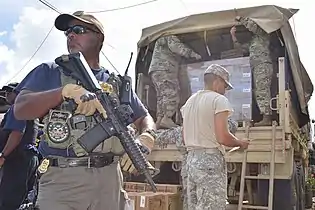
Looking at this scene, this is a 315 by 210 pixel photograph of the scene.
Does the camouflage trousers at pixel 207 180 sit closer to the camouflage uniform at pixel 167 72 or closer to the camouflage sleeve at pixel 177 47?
the camouflage uniform at pixel 167 72

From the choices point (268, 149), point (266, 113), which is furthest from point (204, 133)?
point (266, 113)

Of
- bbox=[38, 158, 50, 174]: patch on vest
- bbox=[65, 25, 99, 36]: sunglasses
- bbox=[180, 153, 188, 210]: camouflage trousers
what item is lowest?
bbox=[180, 153, 188, 210]: camouflage trousers

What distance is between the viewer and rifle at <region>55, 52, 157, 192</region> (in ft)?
7.14

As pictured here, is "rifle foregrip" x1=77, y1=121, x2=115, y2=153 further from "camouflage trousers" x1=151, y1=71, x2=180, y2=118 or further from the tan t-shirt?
"camouflage trousers" x1=151, y1=71, x2=180, y2=118

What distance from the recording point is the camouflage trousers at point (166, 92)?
19.3 ft

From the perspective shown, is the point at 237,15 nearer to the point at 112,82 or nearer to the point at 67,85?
the point at 112,82

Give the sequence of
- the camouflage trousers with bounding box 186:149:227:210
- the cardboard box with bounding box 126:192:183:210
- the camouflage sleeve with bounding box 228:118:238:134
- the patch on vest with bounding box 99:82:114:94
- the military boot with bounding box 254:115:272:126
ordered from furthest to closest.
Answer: the military boot with bounding box 254:115:272:126
the camouflage sleeve with bounding box 228:118:238:134
the cardboard box with bounding box 126:192:183:210
the camouflage trousers with bounding box 186:149:227:210
the patch on vest with bounding box 99:82:114:94

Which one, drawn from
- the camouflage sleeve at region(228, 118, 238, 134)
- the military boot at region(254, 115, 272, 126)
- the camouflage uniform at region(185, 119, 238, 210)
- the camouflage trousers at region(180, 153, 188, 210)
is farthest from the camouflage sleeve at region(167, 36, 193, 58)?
the camouflage uniform at region(185, 119, 238, 210)

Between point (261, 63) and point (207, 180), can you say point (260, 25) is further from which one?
point (207, 180)

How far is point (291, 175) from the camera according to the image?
4949mm

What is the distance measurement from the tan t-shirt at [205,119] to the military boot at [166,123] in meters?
1.66

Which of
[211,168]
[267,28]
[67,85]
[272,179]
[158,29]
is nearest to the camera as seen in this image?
[67,85]

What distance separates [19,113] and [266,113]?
12.0 feet

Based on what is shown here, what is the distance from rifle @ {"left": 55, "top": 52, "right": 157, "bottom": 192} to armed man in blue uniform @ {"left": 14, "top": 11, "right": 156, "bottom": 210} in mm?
51
